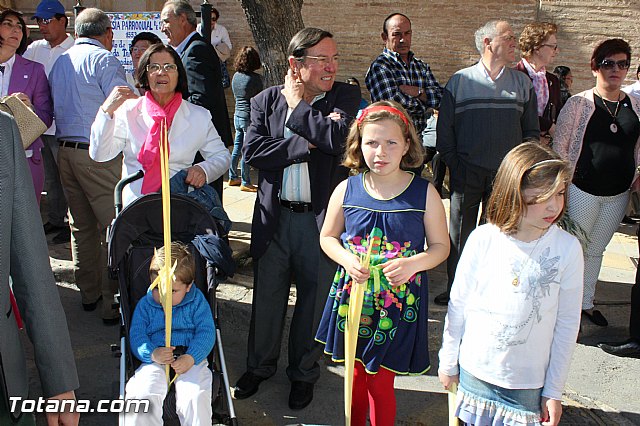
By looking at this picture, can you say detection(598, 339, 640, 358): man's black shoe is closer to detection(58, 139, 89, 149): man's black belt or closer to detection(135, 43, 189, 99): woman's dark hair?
detection(135, 43, 189, 99): woman's dark hair

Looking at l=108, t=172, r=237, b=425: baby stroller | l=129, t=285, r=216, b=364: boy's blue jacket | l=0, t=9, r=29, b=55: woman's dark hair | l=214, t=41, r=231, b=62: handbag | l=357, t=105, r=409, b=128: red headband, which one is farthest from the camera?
l=214, t=41, r=231, b=62: handbag

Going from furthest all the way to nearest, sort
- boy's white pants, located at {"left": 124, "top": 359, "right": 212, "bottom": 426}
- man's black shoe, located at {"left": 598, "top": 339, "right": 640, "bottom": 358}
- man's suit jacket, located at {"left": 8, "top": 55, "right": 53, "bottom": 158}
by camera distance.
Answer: man's suit jacket, located at {"left": 8, "top": 55, "right": 53, "bottom": 158} < man's black shoe, located at {"left": 598, "top": 339, "right": 640, "bottom": 358} < boy's white pants, located at {"left": 124, "top": 359, "right": 212, "bottom": 426}

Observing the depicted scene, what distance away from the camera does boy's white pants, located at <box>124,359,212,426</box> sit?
3311 millimetres

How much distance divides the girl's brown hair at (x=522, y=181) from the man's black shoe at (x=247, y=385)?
6.85 feet

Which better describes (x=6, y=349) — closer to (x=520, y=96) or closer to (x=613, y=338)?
(x=520, y=96)

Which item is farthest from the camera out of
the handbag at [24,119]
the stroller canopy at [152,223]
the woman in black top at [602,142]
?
the woman in black top at [602,142]

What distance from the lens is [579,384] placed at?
4652mm

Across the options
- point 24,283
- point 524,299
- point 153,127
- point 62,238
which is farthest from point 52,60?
point 524,299

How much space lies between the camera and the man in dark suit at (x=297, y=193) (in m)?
3.93

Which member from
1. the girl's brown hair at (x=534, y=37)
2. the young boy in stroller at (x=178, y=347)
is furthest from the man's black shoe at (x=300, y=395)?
the girl's brown hair at (x=534, y=37)

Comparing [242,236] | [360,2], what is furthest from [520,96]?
[360,2]

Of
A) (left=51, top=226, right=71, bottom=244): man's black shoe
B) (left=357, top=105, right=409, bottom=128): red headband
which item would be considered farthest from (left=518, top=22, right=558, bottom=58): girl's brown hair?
(left=51, top=226, right=71, bottom=244): man's black shoe

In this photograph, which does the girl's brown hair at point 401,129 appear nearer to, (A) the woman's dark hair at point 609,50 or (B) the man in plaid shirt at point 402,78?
(A) the woman's dark hair at point 609,50

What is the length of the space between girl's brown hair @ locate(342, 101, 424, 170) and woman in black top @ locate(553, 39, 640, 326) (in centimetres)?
223
